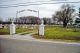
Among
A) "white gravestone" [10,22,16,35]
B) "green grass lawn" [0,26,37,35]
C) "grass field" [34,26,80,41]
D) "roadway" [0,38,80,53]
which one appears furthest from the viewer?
"white gravestone" [10,22,16,35]

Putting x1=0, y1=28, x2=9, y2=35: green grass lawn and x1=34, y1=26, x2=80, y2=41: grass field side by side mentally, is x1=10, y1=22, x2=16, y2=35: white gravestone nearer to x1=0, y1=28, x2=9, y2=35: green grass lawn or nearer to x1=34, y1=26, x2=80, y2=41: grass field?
x1=0, y1=28, x2=9, y2=35: green grass lawn

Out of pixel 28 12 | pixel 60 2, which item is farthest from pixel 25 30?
pixel 60 2

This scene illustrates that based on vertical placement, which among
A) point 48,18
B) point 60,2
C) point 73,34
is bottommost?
point 73,34

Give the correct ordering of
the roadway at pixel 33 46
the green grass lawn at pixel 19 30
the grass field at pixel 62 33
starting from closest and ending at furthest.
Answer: the grass field at pixel 62 33 < the roadway at pixel 33 46 < the green grass lawn at pixel 19 30

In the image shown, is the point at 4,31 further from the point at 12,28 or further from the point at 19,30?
the point at 19,30

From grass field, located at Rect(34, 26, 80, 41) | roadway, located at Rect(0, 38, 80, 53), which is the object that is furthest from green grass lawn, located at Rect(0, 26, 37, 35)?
grass field, located at Rect(34, 26, 80, 41)

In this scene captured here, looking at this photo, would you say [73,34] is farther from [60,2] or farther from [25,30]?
[25,30]

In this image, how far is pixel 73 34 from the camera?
130 inches

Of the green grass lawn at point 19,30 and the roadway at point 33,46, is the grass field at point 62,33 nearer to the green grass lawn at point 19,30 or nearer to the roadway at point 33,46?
the roadway at point 33,46

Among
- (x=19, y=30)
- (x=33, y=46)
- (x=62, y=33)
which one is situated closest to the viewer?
(x=62, y=33)

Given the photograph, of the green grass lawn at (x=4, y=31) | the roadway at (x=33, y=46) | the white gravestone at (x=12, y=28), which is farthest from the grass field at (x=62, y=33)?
the green grass lawn at (x=4, y=31)

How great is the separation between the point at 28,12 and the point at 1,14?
0.61m

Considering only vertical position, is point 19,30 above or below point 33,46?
above

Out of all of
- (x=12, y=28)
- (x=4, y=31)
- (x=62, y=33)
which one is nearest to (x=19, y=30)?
(x=12, y=28)
